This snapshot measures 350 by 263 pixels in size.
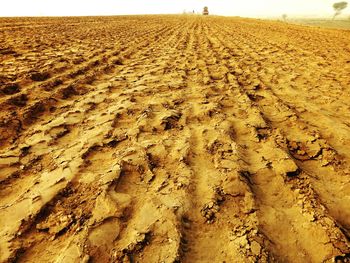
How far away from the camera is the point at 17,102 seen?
2873mm

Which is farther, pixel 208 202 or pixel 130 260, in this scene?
pixel 208 202

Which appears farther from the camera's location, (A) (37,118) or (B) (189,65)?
(B) (189,65)

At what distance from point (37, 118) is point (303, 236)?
2.55 metres

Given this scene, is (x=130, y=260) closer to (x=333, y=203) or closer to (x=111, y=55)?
(x=333, y=203)

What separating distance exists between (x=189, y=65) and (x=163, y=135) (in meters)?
2.88

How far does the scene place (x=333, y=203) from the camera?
1.58 m

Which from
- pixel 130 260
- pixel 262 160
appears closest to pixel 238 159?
pixel 262 160

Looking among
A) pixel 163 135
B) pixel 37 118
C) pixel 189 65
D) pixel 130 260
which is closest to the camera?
pixel 130 260

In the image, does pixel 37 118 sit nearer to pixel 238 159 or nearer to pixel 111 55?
pixel 238 159

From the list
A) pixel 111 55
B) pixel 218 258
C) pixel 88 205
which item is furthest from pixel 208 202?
pixel 111 55

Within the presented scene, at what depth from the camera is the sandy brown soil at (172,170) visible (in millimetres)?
1329

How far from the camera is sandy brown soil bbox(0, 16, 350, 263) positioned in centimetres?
133

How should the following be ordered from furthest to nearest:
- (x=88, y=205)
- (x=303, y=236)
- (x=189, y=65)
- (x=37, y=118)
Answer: (x=189, y=65), (x=37, y=118), (x=88, y=205), (x=303, y=236)

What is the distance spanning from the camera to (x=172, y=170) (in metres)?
1.87
